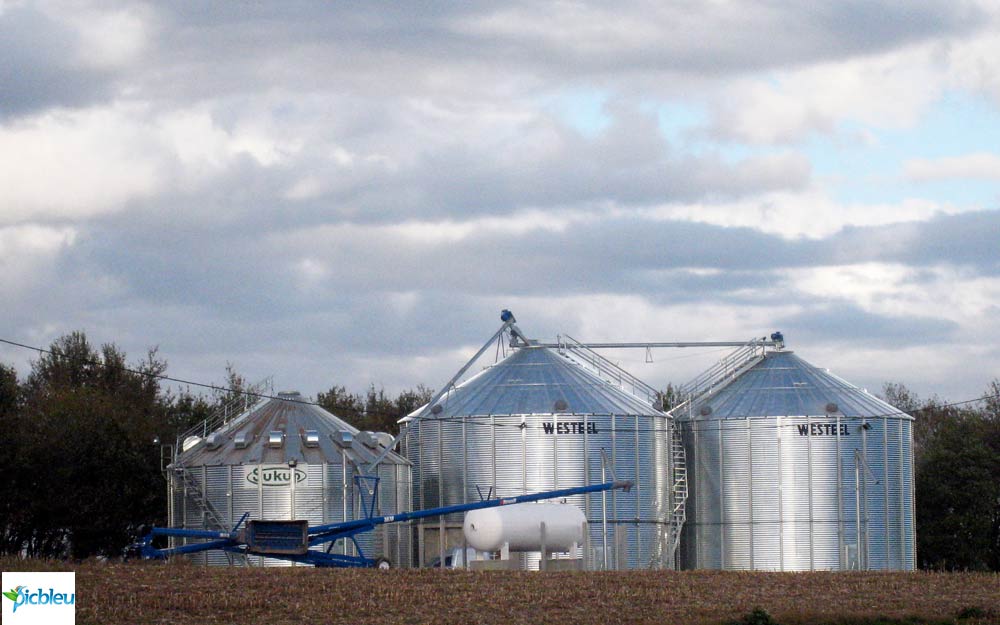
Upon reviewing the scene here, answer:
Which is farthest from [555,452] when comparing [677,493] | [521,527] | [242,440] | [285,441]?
[242,440]

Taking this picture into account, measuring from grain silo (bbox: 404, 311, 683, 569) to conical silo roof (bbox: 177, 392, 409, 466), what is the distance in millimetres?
2218

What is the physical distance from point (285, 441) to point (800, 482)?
21286 mm

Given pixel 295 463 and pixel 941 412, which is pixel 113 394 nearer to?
pixel 295 463

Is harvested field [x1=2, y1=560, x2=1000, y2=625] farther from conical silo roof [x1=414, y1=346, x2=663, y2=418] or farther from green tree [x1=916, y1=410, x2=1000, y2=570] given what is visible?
green tree [x1=916, y1=410, x2=1000, y2=570]

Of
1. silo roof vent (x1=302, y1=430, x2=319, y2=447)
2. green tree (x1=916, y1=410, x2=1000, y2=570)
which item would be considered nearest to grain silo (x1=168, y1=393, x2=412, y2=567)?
silo roof vent (x1=302, y1=430, x2=319, y2=447)

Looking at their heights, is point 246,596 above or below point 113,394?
below

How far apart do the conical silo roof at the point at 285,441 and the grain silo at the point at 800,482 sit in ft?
43.5

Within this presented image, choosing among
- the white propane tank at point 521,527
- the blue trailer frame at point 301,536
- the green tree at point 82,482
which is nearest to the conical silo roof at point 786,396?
the blue trailer frame at point 301,536

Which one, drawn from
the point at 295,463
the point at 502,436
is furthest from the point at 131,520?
the point at 502,436

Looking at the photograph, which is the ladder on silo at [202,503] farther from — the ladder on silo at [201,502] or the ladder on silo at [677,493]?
the ladder on silo at [677,493]

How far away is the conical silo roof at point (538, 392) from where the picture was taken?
6125 centimetres

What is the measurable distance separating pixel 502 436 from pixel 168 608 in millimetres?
26565

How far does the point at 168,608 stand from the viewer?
1393 inches

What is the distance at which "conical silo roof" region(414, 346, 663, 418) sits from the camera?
6125 cm
